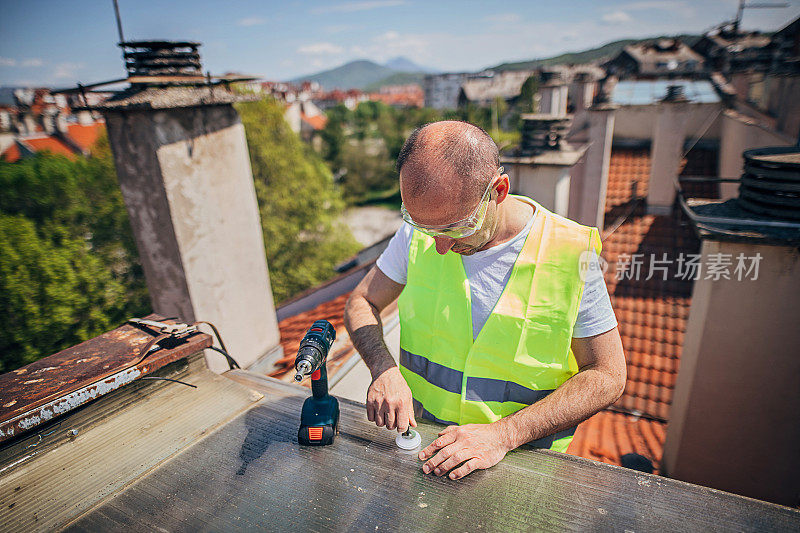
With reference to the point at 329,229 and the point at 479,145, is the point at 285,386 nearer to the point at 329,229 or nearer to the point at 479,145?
the point at 479,145

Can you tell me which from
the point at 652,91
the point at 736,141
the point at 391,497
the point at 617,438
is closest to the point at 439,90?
the point at 652,91

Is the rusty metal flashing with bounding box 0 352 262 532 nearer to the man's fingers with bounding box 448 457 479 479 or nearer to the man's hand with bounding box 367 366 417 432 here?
the man's hand with bounding box 367 366 417 432

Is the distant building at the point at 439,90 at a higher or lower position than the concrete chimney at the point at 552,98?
higher

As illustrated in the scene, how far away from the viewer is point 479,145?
1.60 metres

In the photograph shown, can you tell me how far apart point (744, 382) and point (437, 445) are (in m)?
2.84

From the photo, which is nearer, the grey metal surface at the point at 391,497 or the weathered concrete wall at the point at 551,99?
the grey metal surface at the point at 391,497

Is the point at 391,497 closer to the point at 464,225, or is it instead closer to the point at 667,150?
the point at 464,225

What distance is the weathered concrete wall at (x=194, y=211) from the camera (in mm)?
3721

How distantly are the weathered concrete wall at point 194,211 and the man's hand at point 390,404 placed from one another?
288 cm

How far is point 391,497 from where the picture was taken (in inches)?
53.8

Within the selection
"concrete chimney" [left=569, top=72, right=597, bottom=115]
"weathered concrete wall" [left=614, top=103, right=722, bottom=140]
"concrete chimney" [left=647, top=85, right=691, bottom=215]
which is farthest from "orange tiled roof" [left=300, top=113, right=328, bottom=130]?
"concrete chimney" [left=647, top=85, right=691, bottom=215]

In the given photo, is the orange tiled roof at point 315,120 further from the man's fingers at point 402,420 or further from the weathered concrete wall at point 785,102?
the man's fingers at point 402,420

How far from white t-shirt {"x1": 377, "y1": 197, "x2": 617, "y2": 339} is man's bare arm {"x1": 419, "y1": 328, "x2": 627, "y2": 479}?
6 centimetres

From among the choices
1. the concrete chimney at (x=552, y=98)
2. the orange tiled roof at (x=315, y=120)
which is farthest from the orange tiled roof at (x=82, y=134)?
the concrete chimney at (x=552, y=98)
